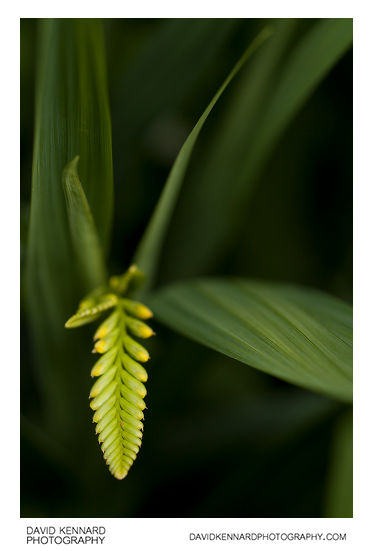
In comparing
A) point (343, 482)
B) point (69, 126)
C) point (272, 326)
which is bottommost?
point (343, 482)

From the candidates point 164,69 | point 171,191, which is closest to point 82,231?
point 171,191

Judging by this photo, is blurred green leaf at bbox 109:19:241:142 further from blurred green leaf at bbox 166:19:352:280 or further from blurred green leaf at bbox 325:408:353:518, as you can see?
blurred green leaf at bbox 325:408:353:518

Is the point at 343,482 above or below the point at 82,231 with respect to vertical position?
below

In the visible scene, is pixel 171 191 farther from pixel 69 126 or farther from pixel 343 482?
pixel 343 482

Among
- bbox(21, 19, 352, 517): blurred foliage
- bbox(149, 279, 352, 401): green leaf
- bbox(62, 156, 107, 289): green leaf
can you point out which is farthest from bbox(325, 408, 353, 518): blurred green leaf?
bbox(62, 156, 107, 289): green leaf

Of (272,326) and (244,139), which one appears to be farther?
(244,139)
